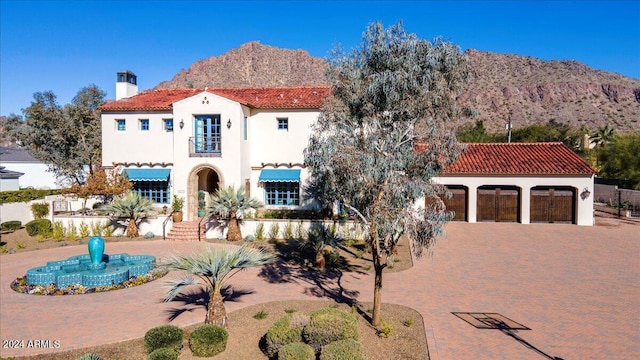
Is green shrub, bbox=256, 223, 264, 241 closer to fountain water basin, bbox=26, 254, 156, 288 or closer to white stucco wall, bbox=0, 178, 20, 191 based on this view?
fountain water basin, bbox=26, 254, 156, 288

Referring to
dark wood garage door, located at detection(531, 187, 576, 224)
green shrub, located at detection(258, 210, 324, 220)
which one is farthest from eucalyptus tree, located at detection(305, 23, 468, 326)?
dark wood garage door, located at detection(531, 187, 576, 224)

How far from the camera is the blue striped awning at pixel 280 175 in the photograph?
96.5ft

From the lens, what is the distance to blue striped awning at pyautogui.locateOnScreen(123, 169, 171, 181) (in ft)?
98.1

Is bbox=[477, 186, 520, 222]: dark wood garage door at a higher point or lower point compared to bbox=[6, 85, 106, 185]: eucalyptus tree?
lower

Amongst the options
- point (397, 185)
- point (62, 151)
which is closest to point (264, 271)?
point (397, 185)

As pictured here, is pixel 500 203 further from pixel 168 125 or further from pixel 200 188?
pixel 168 125

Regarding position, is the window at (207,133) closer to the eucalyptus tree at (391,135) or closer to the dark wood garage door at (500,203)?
the eucalyptus tree at (391,135)

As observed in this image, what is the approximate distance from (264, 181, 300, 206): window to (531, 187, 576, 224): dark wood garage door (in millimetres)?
18177

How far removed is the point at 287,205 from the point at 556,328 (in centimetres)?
2061

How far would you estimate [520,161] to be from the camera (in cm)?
3353

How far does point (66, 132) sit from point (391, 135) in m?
37.5

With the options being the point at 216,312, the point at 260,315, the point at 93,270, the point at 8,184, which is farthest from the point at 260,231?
the point at 8,184

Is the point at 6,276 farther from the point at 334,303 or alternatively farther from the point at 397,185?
the point at 397,185

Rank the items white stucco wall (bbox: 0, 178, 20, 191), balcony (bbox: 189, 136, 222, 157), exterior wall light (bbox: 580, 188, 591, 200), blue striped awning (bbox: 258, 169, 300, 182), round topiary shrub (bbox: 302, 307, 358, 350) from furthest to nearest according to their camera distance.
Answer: white stucco wall (bbox: 0, 178, 20, 191) < exterior wall light (bbox: 580, 188, 591, 200) < blue striped awning (bbox: 258, 169, 300, 182) < balcony (bbox: 189, 136, 222, 157) < round topiary shrub (bbox: 302, 307, 358, 350)
